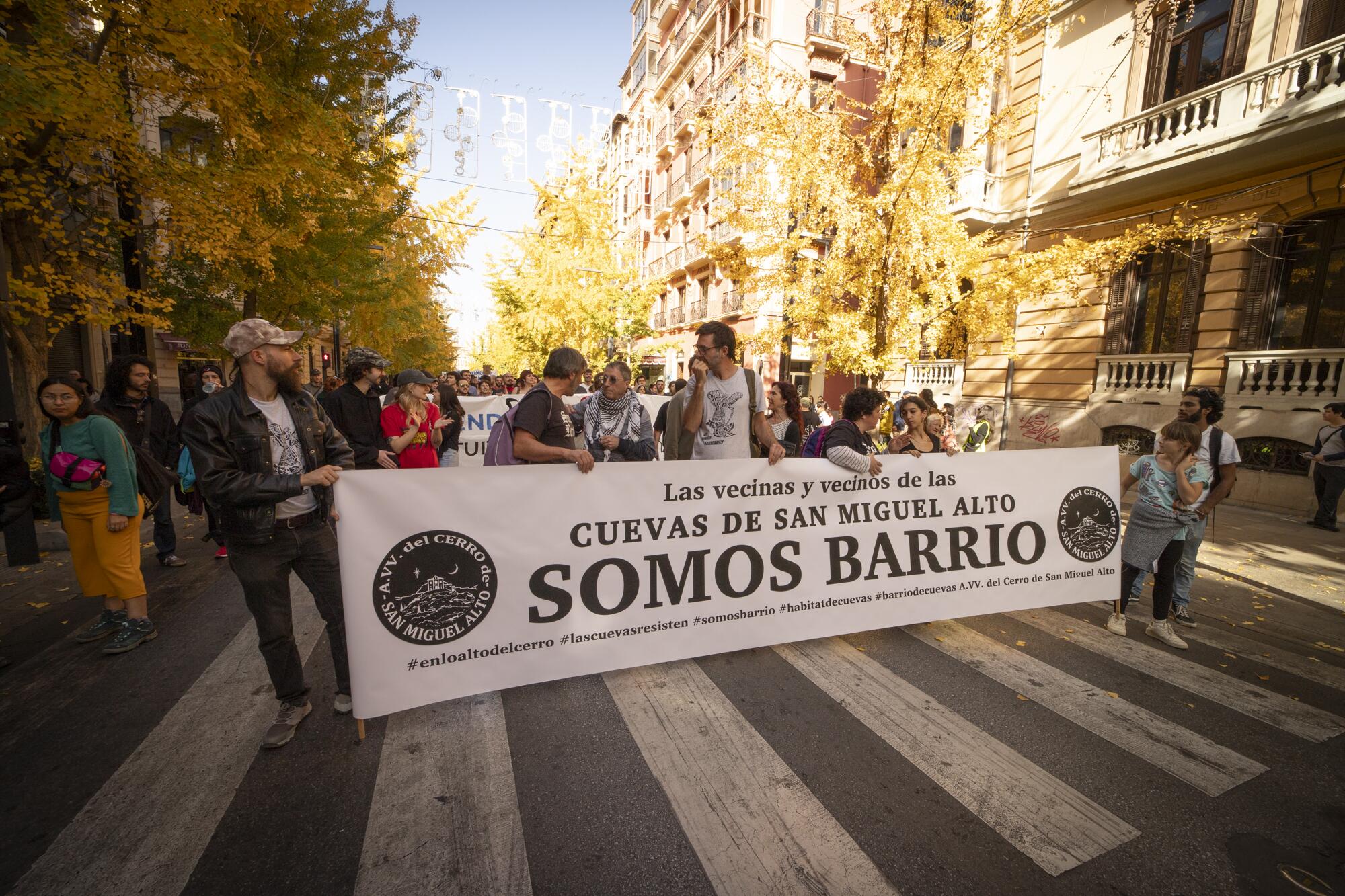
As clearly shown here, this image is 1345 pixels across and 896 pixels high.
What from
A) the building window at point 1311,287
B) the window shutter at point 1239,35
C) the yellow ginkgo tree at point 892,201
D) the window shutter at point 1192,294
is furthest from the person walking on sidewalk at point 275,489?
the window shutter at point 1239,35

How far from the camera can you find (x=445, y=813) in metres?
2.44

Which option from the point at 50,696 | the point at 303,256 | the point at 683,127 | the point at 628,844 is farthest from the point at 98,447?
the point at 683,127

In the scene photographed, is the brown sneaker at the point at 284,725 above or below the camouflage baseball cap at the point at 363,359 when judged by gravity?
below

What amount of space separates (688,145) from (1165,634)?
3466cm

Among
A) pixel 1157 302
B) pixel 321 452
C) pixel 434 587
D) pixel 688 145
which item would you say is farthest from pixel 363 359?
pixel 688 145

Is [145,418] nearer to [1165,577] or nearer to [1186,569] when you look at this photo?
[1165,577]

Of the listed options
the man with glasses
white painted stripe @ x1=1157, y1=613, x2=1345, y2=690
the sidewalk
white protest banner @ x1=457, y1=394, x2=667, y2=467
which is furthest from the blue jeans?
the sidewalk

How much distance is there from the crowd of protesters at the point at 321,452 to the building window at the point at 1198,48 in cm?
1048

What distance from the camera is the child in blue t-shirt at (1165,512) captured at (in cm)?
420

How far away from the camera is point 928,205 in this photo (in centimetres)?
938

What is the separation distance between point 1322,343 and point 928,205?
23.2 feet

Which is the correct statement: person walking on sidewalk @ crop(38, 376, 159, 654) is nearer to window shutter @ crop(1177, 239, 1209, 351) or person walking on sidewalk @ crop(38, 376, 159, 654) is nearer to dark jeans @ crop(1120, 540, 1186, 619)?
dark jeans @ crop(1120, 540, 1186, 619)

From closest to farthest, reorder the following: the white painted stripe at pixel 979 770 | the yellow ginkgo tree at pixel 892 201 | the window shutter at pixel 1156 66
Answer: the white painted stripe at pixel 979 770 < the yellow ginkgo tree at pixel 892 201 < the window shutter at pixel 1156 66

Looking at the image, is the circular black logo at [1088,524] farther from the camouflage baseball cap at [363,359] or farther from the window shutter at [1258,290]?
the window shutter at [1258,290]
